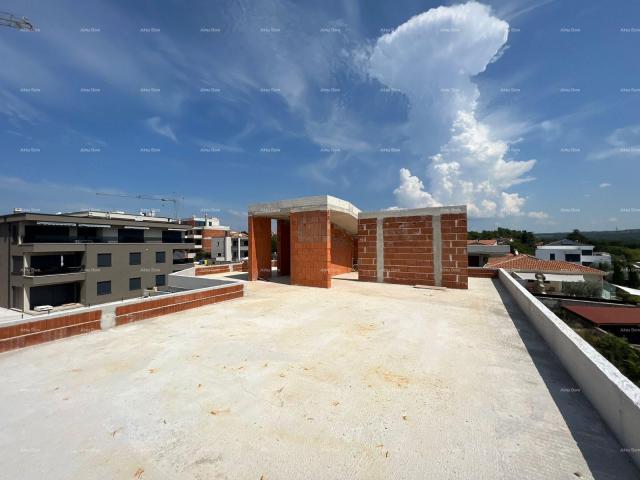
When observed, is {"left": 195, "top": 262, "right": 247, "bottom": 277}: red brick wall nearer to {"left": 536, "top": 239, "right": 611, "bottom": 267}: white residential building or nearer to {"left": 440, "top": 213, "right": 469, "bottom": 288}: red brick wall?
{"left": 440, "top": 213, "right": 469, "bottom": 288}: red brick wall

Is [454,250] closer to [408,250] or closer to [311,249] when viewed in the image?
[408,250]

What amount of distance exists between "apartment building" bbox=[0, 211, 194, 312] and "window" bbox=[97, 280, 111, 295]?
Result: 2 centimetres

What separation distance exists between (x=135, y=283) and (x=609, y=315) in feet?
117

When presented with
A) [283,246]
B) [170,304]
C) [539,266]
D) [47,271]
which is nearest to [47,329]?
[170,304]

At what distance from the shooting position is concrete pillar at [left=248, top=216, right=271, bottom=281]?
44.5 feet

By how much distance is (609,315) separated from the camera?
768 cm

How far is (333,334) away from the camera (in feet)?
18.7

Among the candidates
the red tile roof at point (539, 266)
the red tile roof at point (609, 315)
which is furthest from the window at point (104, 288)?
the red tile roof at point (539, 266)

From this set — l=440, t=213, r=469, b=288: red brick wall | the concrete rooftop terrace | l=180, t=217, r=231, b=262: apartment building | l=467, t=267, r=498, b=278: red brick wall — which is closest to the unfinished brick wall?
l=440, t=213, r=469, b=288: red brick wall

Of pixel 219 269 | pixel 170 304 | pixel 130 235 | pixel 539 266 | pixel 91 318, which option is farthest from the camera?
pixel 130 235

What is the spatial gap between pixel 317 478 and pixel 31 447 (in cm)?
265

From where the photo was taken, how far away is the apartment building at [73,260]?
23016mm

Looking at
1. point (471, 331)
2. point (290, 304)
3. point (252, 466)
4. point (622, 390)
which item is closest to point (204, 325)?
point (290, 304)

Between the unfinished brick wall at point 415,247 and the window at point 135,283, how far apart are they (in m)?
27.3
